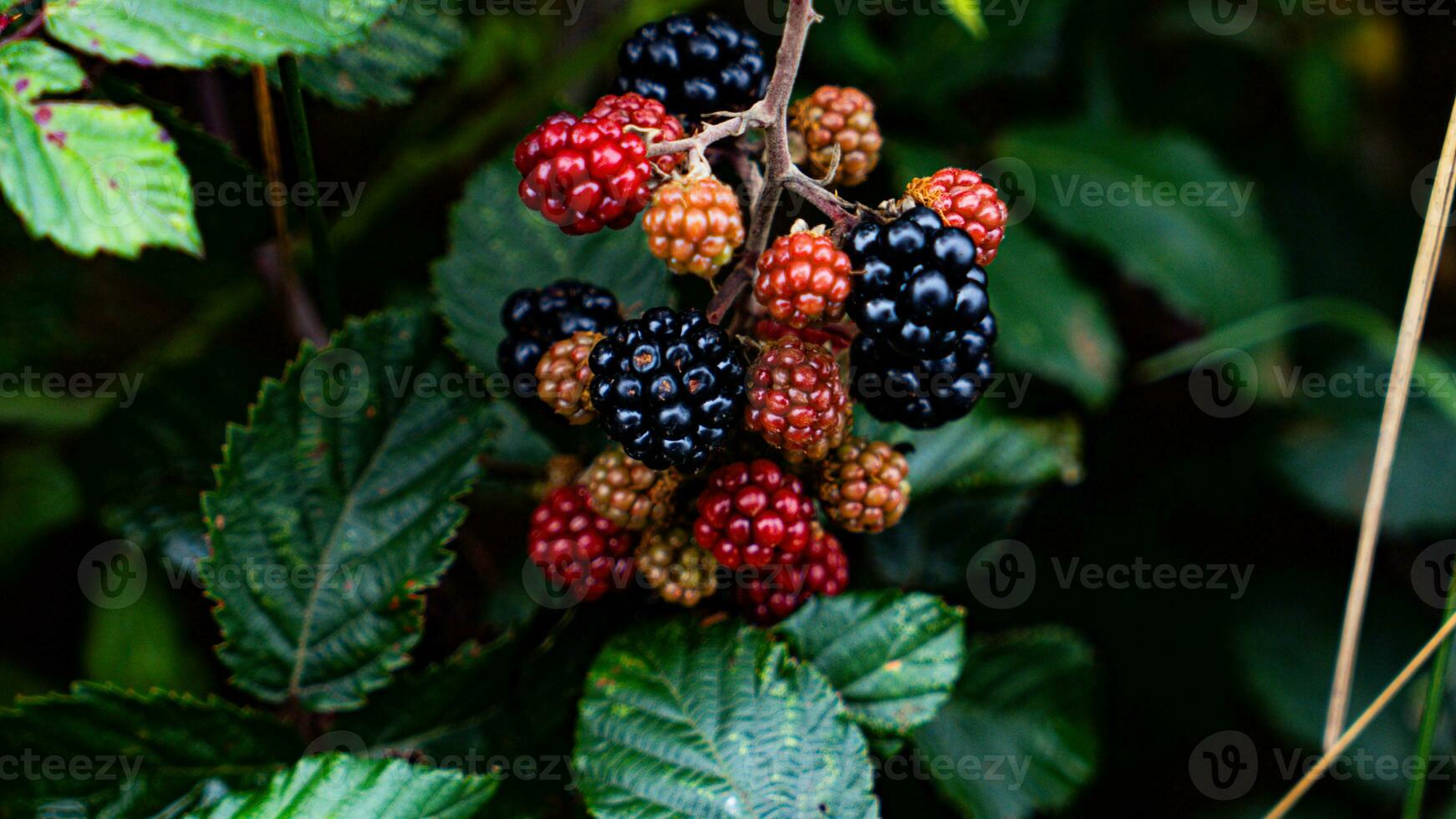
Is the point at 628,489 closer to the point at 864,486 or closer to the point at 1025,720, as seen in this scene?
the point at 864,486

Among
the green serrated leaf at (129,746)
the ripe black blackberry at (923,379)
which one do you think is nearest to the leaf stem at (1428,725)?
the ripe black blackberry at (923,379)

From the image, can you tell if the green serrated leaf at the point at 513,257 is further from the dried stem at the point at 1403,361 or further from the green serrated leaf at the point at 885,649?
the dried stem at the point at 1403,361

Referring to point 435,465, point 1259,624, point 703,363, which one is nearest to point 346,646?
point 435,465

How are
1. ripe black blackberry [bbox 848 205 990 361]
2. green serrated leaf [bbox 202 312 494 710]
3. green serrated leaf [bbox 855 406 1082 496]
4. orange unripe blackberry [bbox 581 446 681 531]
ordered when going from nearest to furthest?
ripe black blackberry [bbox 848 205 990 361] → orange unripe blackberry [bbox 581 446 681 531] → green serrated leaf [bbox 202 312 494 710] → green serrated leaf [bbox 855 406 1082 496]

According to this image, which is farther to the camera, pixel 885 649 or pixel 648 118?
pixel 885 649

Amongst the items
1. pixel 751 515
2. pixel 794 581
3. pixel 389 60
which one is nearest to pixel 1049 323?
pixel 794 581

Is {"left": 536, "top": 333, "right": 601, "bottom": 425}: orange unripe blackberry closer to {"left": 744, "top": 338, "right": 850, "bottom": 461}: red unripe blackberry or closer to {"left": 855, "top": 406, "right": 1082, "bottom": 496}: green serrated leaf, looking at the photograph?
{"left": 744, "top": 338, "right": 850, "bottom": 461}: red unripe blackberry

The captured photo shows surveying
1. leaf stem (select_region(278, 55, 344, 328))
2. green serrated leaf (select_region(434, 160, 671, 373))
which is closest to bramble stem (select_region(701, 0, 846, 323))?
green serrated leaf (select_region(434, 160, 671, 373))
